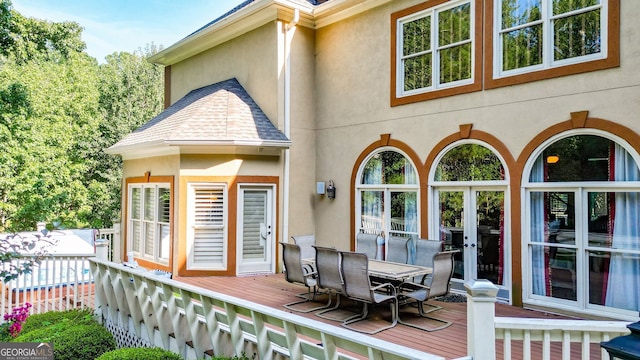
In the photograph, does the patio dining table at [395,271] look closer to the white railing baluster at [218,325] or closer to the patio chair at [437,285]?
the patio chair at [437,285]

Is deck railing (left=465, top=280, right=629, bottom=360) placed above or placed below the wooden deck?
above

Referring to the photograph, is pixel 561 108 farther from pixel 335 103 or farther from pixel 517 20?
pixel 335 103

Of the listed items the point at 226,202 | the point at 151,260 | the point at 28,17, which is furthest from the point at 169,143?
the point at 28,17

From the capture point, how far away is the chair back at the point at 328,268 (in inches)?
239

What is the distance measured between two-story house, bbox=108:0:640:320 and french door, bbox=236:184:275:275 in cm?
3

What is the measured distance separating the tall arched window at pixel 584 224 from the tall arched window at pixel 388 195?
2.26m

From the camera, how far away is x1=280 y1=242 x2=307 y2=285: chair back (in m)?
6.86

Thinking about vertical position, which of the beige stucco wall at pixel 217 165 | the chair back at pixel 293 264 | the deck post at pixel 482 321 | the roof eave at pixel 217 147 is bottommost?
the chair back at pixel 293 264

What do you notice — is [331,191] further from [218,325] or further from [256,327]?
[256,327]

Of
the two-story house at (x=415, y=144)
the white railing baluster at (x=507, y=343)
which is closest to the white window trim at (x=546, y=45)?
the two-story house at (x=415, y=144)

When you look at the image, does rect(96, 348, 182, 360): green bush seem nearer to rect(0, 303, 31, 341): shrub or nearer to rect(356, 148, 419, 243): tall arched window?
rect(0, 303, 31, 341): shrub

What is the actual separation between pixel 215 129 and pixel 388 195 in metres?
4.06

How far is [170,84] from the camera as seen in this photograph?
13.8 metres

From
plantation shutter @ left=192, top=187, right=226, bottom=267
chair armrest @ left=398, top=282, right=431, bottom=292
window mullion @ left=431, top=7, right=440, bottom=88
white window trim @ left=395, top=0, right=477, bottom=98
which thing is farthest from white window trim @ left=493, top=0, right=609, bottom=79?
plantation shutter @ left=192, top=187, right=226, bottom=267
